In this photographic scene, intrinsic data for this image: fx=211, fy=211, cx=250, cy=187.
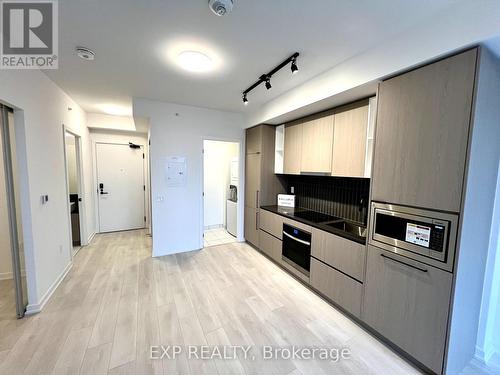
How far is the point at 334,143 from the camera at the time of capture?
262 centimetres

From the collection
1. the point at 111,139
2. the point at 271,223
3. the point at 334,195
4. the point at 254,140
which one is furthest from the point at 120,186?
the point at 334,195

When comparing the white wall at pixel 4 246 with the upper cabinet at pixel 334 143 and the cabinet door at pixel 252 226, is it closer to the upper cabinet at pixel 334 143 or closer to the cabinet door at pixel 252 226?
the cabinet door at pixel 252 226

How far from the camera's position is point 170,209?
146 inches

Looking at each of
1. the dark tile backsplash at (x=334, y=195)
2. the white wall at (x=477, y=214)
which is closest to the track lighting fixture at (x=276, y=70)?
the white wall at (x=477, y=214)

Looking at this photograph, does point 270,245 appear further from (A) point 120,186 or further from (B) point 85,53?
(A) point 120,186

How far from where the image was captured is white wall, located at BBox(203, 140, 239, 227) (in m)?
5.26

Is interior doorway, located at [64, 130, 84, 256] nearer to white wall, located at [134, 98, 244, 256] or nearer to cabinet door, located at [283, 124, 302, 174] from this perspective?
white wall, located at [134, 98, 244, 256]

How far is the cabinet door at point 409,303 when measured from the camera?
1504 mm

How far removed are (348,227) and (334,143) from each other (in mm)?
1084

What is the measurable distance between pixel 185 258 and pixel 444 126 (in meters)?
3.66

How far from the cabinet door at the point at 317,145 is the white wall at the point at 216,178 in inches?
96.7

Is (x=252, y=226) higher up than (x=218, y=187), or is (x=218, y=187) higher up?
(x=218, y=187)

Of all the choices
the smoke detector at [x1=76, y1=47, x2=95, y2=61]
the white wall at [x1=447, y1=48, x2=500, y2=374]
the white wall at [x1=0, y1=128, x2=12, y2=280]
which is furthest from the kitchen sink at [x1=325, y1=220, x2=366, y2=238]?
the white wall at [x1=0, y1=128, x2=12, y2=280]

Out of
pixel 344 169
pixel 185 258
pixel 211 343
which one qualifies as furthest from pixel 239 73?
pixel 185 258
